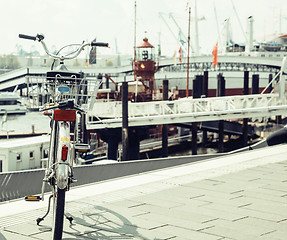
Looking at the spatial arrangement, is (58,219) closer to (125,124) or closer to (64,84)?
(64,84)

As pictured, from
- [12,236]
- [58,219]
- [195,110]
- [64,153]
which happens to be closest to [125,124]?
[195,110]

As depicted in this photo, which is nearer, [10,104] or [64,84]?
[64,84]

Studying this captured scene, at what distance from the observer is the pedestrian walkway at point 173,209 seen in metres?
6.13

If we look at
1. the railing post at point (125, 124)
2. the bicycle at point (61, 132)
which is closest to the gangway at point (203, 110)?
the railing post at point (125, 124)

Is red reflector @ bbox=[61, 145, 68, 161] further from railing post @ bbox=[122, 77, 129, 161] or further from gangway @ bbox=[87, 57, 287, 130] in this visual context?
gangway @ bbox=[87, 57, 287, 130]

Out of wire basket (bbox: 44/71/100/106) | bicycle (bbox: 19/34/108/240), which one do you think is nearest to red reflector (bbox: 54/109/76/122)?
bicycle (bbox: 19/34/108/240)

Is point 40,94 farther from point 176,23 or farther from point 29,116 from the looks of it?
point 176,23

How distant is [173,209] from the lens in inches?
288

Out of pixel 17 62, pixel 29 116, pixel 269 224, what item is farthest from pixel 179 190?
pixel 17 62

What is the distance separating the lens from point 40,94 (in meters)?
6.65

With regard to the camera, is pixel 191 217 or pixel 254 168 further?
pixel 254 168

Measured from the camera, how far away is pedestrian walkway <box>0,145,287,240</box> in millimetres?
6133

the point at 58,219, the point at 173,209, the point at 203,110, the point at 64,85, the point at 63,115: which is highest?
the point at 64,85

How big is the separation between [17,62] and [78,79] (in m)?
165
